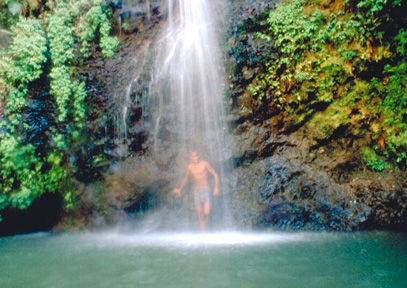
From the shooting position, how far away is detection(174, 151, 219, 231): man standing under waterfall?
6496mm

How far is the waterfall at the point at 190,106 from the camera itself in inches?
270

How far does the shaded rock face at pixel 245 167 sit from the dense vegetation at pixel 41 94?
53 cm

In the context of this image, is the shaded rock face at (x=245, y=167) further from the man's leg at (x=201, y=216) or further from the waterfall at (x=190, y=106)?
the man's leg at (x=201, y=216)

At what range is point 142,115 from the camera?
716 centimetres

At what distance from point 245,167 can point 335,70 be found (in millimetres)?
3115

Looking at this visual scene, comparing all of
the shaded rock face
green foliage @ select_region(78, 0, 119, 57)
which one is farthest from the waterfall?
green foliage @ select_region(78, 0, 119, 57)

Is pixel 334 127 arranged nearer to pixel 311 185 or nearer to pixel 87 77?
pixel 311 185

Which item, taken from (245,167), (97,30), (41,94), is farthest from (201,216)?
(97,30)

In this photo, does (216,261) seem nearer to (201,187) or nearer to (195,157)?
(201,187)

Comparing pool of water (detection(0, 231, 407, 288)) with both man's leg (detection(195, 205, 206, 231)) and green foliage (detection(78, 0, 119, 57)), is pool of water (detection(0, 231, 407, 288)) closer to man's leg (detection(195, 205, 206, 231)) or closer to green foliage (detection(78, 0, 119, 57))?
man's leg (detection(195, 205, 206, 231))

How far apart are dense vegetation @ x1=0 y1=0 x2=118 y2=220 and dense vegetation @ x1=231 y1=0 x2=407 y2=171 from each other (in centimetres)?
450

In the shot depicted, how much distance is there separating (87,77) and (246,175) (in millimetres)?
5085

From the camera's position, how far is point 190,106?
704cm

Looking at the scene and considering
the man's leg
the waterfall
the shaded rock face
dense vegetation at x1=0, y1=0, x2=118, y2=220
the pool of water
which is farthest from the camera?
dense vegetation at x1=0, y1=0, x2=118, y2=220
